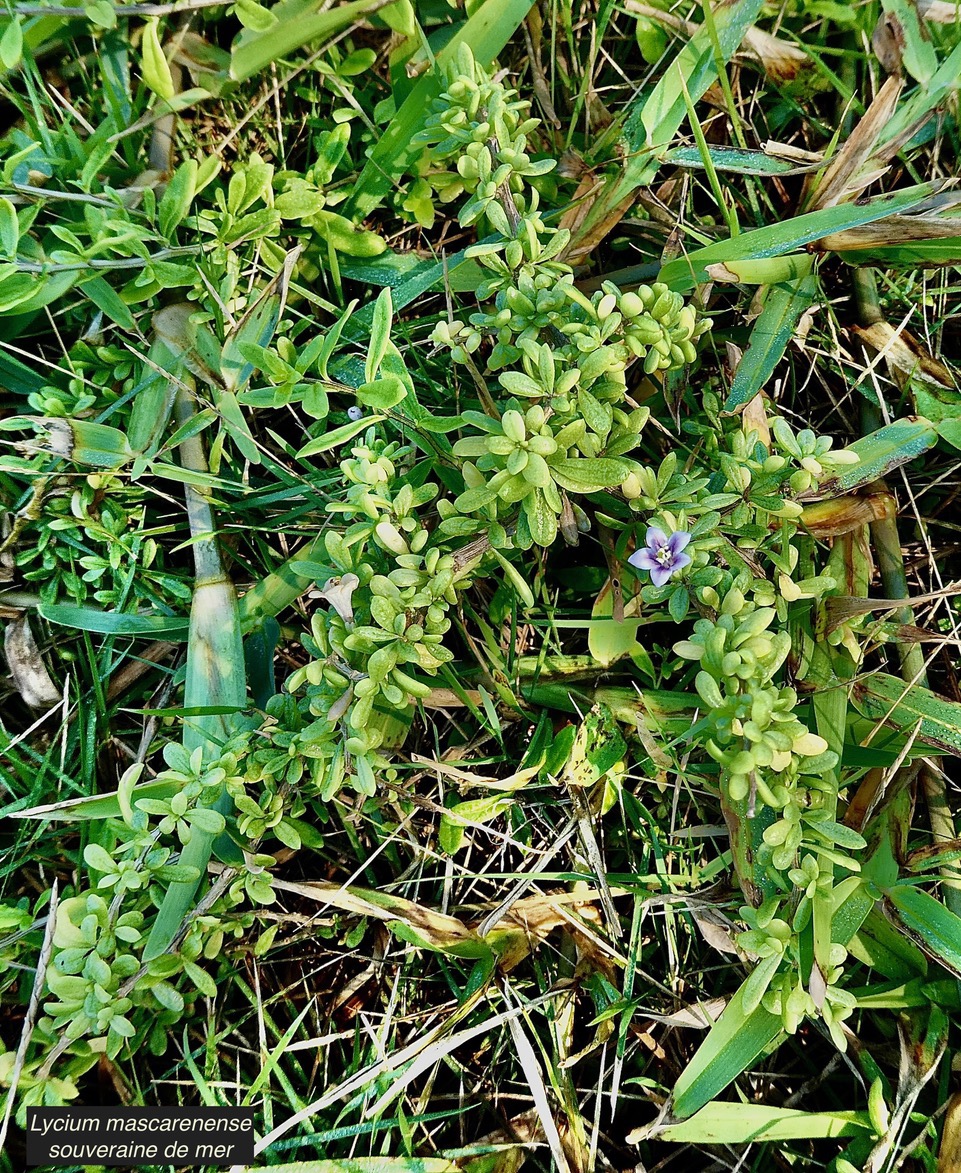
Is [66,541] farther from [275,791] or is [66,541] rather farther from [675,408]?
[675,408]

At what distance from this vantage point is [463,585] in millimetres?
1912

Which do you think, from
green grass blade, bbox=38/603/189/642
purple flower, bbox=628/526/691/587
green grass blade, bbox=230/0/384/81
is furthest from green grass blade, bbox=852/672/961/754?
green grass blade, bbox=230/0/384/81

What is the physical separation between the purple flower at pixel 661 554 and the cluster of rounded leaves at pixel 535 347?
0.14 m

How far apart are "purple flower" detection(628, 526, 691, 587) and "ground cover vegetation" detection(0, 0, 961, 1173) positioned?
3.9 inches

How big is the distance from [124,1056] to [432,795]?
929mm

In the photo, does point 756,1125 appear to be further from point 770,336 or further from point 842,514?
point 770,336

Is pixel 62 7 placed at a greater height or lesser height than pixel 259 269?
greater

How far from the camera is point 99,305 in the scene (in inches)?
85.6

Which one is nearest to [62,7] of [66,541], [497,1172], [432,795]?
[66,541]

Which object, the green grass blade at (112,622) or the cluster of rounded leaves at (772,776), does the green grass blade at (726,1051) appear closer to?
the cluster of rounded leaves at (772,776)

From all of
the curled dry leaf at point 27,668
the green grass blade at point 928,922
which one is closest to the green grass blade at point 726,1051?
the green grass blade at point 928,922

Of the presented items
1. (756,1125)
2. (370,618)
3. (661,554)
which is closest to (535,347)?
(661,554)

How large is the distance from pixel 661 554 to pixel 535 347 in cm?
45

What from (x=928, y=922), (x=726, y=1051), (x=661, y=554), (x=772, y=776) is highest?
(x=661, y=554)
